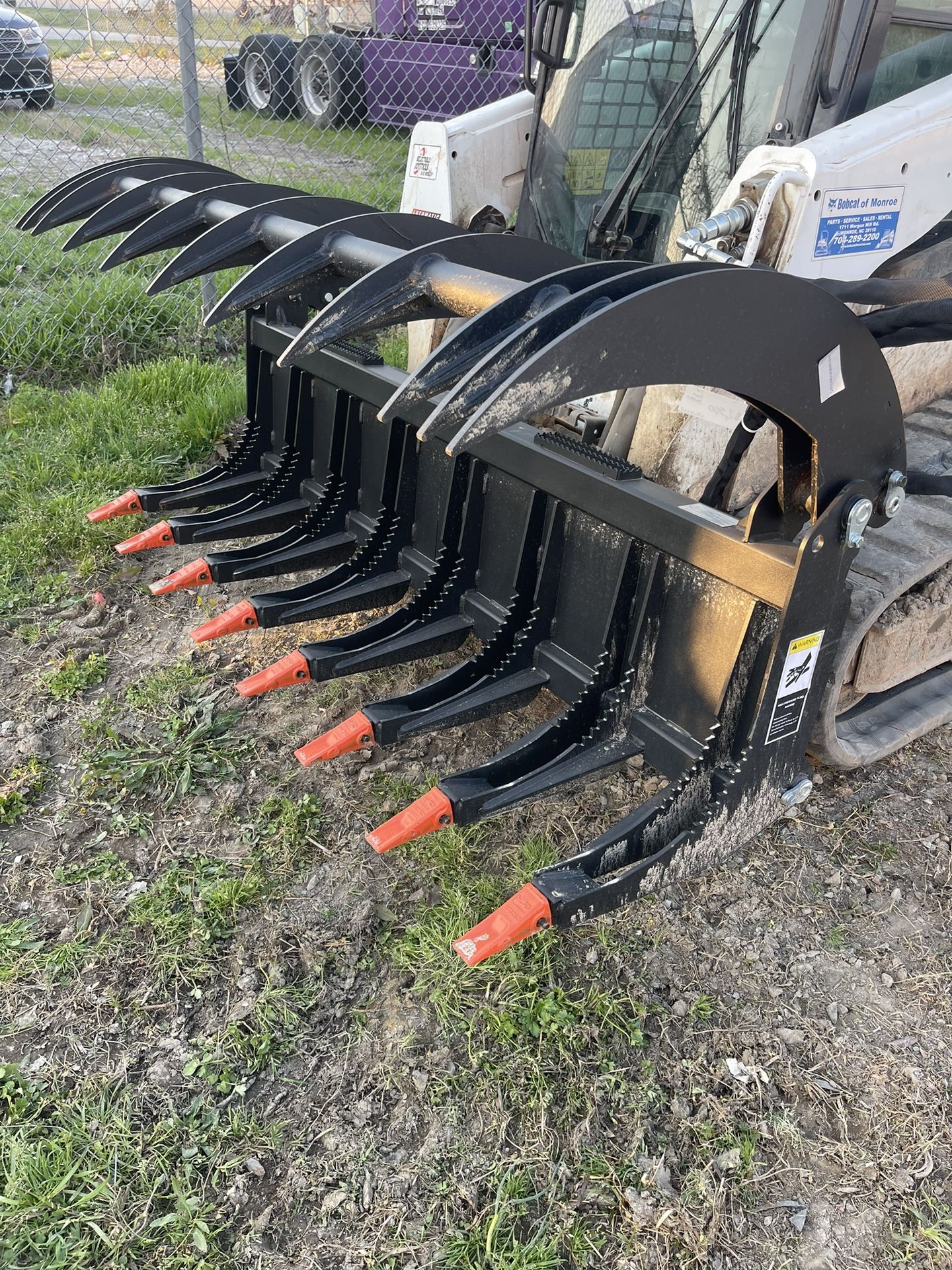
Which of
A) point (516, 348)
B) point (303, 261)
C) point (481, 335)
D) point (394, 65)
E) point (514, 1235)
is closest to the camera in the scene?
point (516, 348)

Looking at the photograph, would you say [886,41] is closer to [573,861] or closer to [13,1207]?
[573,861]

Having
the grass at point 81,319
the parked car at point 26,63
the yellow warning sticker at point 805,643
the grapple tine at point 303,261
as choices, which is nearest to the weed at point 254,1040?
the yellow warning sticker at point 805,643

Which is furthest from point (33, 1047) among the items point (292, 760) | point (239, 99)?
point (239, 99)

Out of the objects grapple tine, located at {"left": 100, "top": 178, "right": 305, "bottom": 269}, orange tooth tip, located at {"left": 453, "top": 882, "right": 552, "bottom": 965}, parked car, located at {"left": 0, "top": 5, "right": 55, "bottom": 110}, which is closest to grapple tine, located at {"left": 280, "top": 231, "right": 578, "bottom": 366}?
grapple tine, located at {"left": 100, "top": 178, "right": 305, "bottom": 269}

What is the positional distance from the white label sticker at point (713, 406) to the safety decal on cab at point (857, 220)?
361 mm

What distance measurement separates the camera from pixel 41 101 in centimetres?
673

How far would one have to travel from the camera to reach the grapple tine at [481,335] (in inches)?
60.8

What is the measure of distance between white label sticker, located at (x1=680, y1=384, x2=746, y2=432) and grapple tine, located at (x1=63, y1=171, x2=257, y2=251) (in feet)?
4.49

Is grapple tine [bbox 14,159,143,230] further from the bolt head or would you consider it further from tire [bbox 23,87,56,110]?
tire [bbox 23,87,56,110]

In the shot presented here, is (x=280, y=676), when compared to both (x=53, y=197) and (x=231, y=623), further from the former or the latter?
(x=53, y=197)

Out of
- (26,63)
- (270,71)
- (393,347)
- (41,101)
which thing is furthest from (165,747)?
(270,71)

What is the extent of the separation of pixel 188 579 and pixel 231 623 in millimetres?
321

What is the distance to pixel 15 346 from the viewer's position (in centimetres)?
491

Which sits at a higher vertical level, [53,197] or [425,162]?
[425,162]
